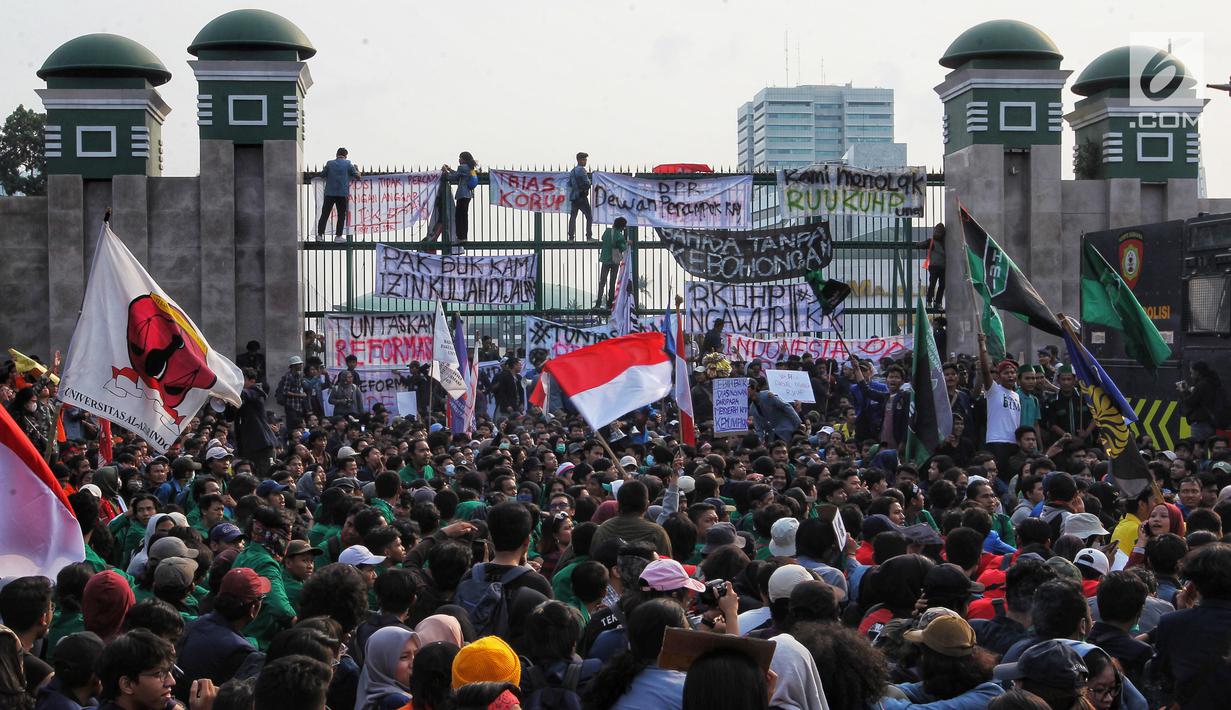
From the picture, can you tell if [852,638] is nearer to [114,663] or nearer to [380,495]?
[114,663]

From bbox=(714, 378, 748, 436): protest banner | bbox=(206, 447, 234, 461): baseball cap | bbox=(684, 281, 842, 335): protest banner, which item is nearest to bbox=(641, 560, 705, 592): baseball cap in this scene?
bbox=(206, 447, 234, 461): baseball cap

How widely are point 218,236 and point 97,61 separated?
331cm

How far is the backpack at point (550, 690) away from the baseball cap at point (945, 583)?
5.41 ft

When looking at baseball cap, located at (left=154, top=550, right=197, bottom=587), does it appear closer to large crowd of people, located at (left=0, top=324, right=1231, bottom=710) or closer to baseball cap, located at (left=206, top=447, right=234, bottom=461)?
large crowd of people, located at (left=0, top=324, right=1231, bottom=710)

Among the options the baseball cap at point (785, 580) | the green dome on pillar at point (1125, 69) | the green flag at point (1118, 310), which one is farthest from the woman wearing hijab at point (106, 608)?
the green dome on pillar at point (1125, 69)

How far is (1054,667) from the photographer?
5.11m

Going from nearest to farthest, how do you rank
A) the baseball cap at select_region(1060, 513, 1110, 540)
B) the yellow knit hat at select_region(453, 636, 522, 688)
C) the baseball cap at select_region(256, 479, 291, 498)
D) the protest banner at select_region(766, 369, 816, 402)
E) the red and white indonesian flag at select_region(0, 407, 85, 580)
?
the yellow knit hat at select_region(453, 636, 522, 688)
the red and white indonesian flag at select_region(0, 407, 85, 580)
the baseball cap at select_region(1060, 513, 1110, 540)
the baseball cap at select_region(256, 479, 291, 498)
the protest banner at select_region(766, 369, 816, 402)

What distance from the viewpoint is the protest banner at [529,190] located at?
77.3 ft

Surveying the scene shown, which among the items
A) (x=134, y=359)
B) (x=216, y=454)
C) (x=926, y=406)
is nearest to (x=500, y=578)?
(x=134, y=359)

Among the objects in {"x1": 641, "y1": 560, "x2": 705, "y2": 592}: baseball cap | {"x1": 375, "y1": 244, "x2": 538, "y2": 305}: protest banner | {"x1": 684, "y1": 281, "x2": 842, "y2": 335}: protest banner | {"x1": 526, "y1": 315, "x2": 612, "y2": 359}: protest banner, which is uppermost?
{"x1": 375, "y1": 244, "x2": 538, "y2": 305}: protest banner

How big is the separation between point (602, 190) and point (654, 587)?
17.9m

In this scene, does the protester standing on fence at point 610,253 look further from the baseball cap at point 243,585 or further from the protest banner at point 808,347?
the baseball cap at point 243,585

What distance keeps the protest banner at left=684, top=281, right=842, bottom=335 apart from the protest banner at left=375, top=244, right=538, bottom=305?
8.59ft

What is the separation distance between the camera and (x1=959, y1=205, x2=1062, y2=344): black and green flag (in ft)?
46.8
